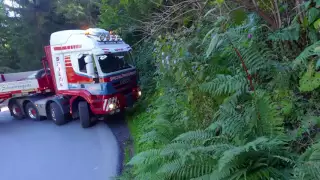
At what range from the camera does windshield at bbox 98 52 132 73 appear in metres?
7.60

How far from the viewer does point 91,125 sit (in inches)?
319

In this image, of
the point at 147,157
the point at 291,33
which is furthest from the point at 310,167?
the point at 147,157

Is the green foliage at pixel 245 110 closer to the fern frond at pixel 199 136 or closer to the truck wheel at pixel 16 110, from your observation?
the fern frond at pixel 199 136

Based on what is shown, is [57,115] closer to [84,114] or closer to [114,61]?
[84,114]

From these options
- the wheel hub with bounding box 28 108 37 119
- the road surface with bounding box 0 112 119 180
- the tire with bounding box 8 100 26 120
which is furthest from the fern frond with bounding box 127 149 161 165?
the tire with bounding box 8 100 26 120

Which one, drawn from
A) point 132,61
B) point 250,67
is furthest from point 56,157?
point 250,67

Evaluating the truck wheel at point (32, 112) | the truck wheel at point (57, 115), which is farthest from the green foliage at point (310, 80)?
the truck wheel at point (32, 112)

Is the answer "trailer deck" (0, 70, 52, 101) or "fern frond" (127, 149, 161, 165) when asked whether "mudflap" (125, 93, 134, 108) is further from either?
"fern frond" (127, 149, 161, 165)

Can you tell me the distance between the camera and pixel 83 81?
7.78m

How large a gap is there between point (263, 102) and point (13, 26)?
20437 mm

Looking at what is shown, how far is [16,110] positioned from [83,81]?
167 inches

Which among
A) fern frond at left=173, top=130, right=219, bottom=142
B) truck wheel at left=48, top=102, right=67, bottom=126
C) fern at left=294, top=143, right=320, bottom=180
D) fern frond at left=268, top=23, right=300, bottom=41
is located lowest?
truck wheel at left=48, top=102, right=67, bottom=126

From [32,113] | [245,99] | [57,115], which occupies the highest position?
[245,99]

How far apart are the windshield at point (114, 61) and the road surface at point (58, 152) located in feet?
5.85
